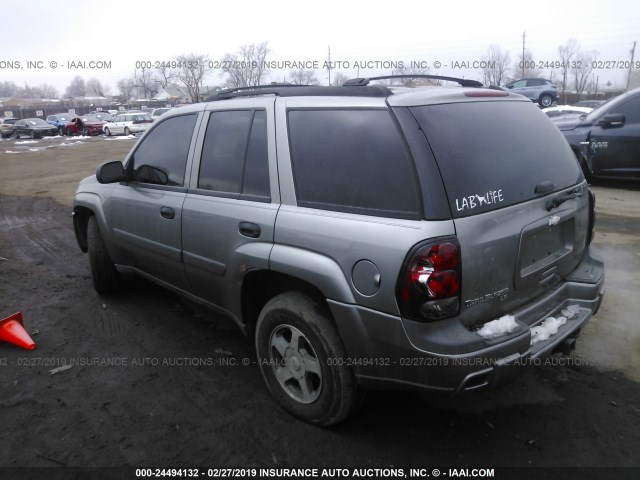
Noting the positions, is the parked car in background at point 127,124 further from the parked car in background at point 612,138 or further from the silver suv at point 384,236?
the silver suv at point 384,236

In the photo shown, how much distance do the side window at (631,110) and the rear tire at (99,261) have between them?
27.7 ft

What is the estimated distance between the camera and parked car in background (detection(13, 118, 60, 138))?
3425cm

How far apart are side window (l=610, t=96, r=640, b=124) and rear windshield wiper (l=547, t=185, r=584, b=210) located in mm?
6805

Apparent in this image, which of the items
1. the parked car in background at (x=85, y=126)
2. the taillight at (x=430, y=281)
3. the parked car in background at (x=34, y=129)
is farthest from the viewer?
the parked car in background at (x=34, y=129)

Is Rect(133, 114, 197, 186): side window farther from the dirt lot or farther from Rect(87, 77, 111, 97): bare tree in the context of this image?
Rect(87, 77, 111, 97): bare tree

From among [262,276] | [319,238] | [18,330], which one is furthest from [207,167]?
[18,330]

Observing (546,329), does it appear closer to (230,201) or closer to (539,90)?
(230,201)

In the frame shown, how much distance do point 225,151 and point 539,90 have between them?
2634 cm

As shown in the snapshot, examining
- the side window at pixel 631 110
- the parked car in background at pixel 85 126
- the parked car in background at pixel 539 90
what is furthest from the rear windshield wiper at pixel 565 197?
the parked car in background at pixel 85 126

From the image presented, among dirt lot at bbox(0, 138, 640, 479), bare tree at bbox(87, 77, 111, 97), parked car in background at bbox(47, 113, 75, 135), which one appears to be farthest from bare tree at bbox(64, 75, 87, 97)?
dirt lot at bbox(0, 138, 640, 479)

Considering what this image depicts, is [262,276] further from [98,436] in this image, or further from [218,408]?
[98,436]

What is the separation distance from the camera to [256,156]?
3.06m

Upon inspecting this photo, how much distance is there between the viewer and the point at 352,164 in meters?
2.57

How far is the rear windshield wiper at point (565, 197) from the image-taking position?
2773 millimetres
